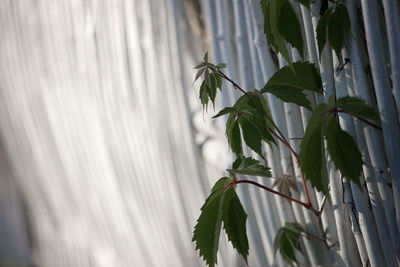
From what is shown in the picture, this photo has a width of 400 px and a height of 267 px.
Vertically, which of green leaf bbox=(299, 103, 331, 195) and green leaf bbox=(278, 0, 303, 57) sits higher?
green leaf bbox=(278, 0, 303, 57)

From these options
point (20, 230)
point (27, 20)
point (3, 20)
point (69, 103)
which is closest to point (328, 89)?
point (69, 103)

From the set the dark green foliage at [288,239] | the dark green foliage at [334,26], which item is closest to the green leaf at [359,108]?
the dark green foliage at [334,26]

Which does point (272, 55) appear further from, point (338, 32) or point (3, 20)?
point (3, 20)

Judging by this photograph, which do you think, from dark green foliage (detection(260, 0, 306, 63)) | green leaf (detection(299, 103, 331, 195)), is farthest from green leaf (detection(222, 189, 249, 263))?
dark green foliage (detection(260, 0, 306, 63))

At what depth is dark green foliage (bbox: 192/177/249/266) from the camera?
2.01 feet

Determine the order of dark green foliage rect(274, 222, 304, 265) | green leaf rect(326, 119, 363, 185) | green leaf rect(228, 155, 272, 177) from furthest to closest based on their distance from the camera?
dark green foliage rect(274, 222, 304, 265) < green leaf rect(228, 155, 272, 177) < green leaf rect(326, 119, 363, 185)

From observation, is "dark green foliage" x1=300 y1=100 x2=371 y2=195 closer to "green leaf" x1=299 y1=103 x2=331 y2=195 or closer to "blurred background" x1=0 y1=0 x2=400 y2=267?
"green leaf" x1=299 y1=103 x2=331 y2=195

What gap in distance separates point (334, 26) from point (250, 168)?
24 cm

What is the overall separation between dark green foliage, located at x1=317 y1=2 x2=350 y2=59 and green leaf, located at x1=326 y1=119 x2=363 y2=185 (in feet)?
0.50

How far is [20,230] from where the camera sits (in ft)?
7.44

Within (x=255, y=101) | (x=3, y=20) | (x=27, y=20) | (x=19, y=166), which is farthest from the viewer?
(x=19, y=166)

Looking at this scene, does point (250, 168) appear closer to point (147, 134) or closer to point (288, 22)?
point (288, 22)

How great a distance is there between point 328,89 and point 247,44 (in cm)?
26

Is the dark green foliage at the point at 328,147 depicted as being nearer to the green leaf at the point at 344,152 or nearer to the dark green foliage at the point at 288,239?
the green leaf at the point at 344,152
